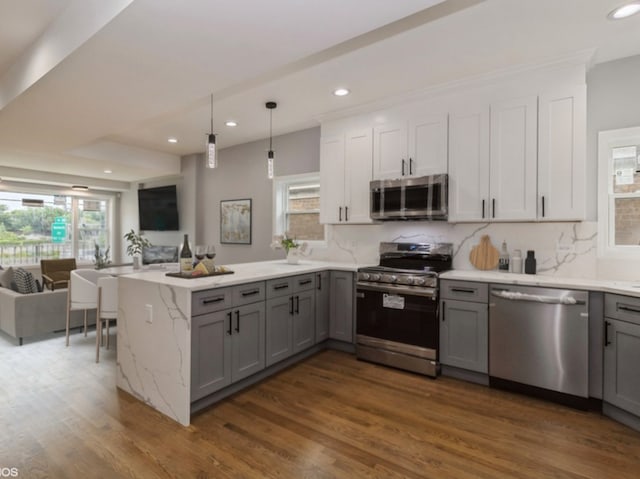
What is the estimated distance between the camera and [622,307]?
2.37 m

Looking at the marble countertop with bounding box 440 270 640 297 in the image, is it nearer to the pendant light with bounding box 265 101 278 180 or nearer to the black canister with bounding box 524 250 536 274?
the black canister with bounding box 524 250 536 274

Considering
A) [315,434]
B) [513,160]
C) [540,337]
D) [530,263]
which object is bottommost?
[315,434]

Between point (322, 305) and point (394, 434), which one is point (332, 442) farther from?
point (322, 305)

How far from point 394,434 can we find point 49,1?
361cm

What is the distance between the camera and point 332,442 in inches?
84.3

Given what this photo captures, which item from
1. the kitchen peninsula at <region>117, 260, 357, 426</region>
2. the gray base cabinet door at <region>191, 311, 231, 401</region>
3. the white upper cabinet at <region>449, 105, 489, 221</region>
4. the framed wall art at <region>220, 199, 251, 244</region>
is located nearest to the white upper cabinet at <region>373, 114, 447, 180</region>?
the white upper cabinet at <region>449, 105, 489, 221</region>

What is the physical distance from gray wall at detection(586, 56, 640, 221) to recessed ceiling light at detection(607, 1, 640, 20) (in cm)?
79

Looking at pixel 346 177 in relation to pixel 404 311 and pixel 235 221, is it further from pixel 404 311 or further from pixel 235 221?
pixel 235 221

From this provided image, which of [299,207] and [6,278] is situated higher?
[299,207]

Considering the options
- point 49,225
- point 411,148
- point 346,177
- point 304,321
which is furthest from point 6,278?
point 411,148

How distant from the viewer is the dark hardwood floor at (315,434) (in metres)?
1.90

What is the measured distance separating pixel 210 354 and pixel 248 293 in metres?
0.54

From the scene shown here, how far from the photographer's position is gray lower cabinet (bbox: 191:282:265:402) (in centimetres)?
239

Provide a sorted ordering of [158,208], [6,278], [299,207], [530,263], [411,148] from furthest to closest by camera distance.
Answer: [158,208] → [299,207] → [6,278] → [411,148] → [530,263]
